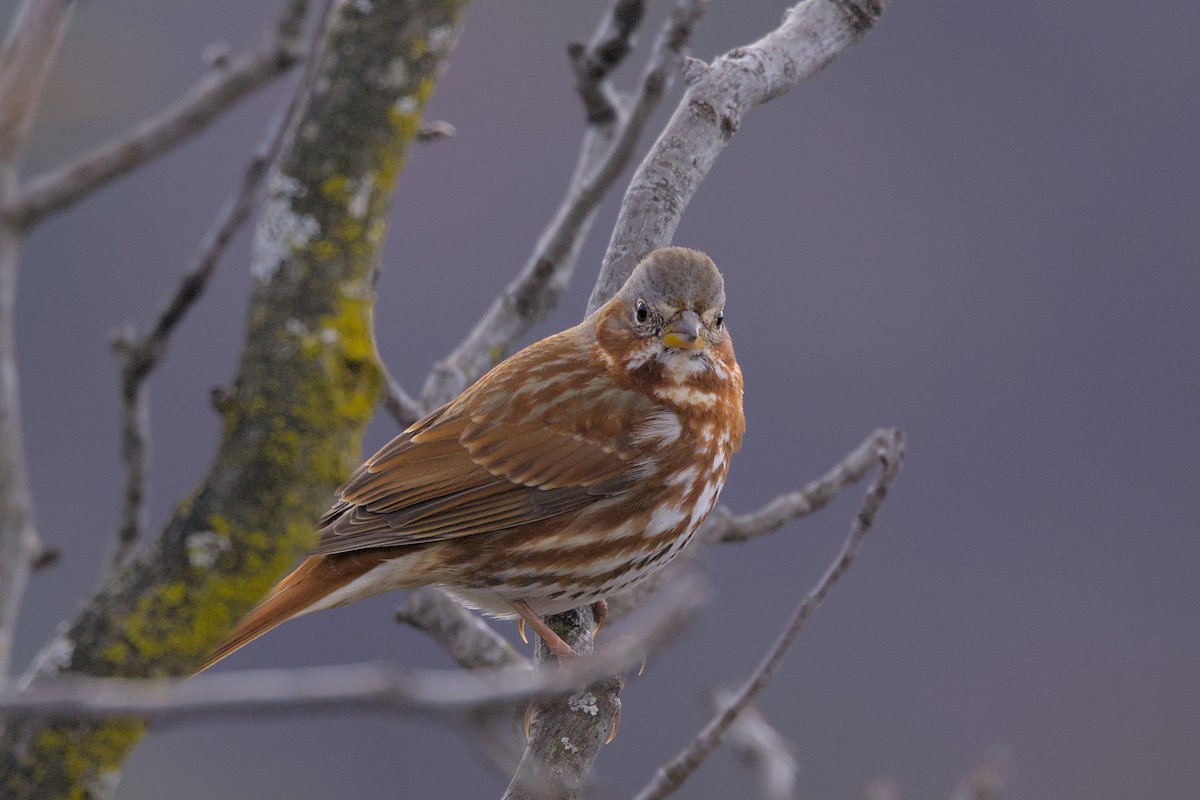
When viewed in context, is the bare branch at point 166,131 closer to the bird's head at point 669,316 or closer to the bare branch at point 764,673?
the bird's head at point 669,316

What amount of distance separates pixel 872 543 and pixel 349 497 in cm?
2010

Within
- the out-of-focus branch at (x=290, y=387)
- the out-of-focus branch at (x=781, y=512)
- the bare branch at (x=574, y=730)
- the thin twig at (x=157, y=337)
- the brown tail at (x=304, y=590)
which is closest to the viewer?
the out-of-focus branch at (x=290, y=387)

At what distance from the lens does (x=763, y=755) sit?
4.40 metres

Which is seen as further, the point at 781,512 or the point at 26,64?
the point at 781,512

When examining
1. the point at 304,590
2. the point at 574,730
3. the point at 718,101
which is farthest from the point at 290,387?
the point at 718,101

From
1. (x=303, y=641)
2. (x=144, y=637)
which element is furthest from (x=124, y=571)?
(x=303, y=641)

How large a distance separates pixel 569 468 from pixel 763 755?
4.76 feet

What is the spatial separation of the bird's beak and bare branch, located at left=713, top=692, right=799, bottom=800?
4.33ft

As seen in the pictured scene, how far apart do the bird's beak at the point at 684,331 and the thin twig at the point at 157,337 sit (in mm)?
1611

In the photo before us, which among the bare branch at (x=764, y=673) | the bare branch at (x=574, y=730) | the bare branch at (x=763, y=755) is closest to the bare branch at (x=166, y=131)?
the bare branch at (x=574, y=730)

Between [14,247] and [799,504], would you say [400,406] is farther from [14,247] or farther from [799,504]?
[14,247]

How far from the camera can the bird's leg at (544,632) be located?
16.4ft

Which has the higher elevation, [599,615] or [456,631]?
[599,615]

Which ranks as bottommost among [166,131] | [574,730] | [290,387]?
[574,730]
